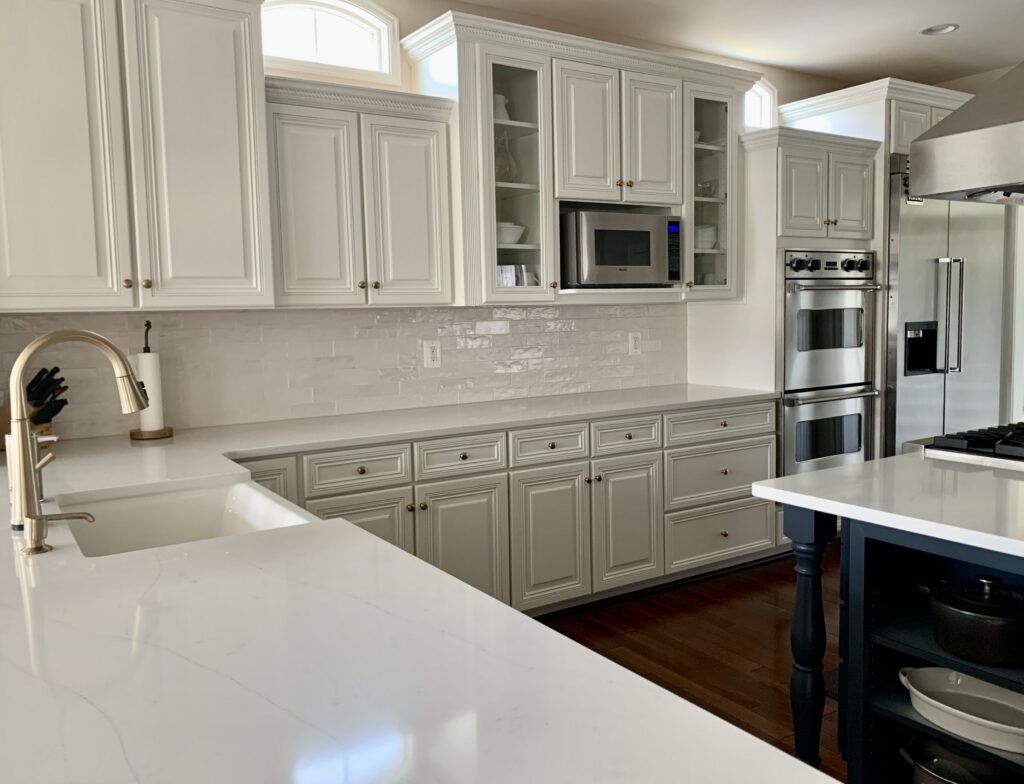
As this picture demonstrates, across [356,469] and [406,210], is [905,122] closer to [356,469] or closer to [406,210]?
[406,210]

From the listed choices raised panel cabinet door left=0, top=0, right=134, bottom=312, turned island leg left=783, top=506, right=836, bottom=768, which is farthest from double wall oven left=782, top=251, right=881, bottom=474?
raised panel cabinet door left=0, top=0, right=134, bottom=312

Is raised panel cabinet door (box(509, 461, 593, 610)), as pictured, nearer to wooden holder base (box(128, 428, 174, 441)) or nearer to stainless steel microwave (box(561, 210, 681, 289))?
stainless steel microwave (box(561, 210, 681, 289))

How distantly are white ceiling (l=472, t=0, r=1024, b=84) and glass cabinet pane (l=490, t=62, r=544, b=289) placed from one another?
1.79 feet

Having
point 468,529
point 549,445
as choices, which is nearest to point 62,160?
point 468,529

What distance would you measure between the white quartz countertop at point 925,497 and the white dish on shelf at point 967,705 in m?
0.44

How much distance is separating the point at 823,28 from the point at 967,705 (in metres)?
3.57

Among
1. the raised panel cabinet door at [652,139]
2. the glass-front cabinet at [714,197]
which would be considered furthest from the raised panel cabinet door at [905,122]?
the raised panel cabinet door at [652,139]

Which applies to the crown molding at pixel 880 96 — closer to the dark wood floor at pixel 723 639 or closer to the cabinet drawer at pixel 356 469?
the dark wood floor at pixel 723 639

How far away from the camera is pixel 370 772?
77cm

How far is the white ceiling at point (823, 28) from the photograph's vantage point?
13.3 feet

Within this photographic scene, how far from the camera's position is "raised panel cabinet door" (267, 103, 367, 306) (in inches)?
126

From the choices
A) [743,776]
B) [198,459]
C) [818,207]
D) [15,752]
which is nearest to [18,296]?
[198,459]

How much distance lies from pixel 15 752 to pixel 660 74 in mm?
3878

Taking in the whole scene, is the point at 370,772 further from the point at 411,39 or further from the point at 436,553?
the point at 411,39
